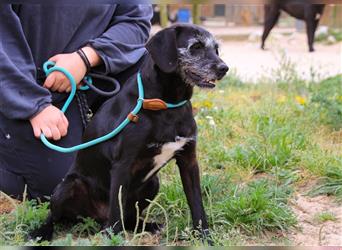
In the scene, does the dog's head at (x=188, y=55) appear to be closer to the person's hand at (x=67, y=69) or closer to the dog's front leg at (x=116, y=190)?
the dog's front leg at (x=116, y=190)

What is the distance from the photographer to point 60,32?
10.8 feet

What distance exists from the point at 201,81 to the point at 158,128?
266 mm

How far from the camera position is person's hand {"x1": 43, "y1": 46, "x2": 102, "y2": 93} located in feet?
10.2

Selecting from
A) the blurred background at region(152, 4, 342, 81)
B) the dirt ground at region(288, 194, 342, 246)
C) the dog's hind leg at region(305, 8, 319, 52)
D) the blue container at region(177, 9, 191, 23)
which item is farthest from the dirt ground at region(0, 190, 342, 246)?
the blue container at region(177, 9, 191, 23)


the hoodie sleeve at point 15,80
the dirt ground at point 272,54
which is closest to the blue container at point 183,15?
the dirt ground at point 272,54

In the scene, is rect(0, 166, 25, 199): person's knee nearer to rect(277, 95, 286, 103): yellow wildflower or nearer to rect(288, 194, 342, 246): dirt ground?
rect(288, 194, 342, 246): dirt ground

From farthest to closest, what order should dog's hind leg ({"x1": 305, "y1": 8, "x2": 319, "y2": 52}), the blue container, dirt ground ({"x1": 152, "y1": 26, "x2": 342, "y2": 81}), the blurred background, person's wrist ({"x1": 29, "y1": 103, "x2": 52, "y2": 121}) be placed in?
the blue container
dog's hind leg ({"x1": 305, "y1": 8, "x2": 319, "y2": 52})
dirt ground ({"x1": 152, "y1": 26, "x2": 342, "y2": 81})
the blurred background
person's wrist ({"x1": 29, "y1": 103, "x2": 52, "y2": 121})

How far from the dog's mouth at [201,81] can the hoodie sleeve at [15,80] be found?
0.89 meters

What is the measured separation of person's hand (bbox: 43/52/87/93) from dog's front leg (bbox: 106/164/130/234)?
793 mm

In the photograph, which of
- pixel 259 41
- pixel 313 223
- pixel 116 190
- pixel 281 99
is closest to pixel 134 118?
pixel 116 190

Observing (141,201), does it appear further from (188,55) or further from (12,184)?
(12,184)

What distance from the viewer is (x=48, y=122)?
3.07 metres

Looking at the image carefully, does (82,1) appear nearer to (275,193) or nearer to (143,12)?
(275,193)

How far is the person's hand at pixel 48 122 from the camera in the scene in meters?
3.05
